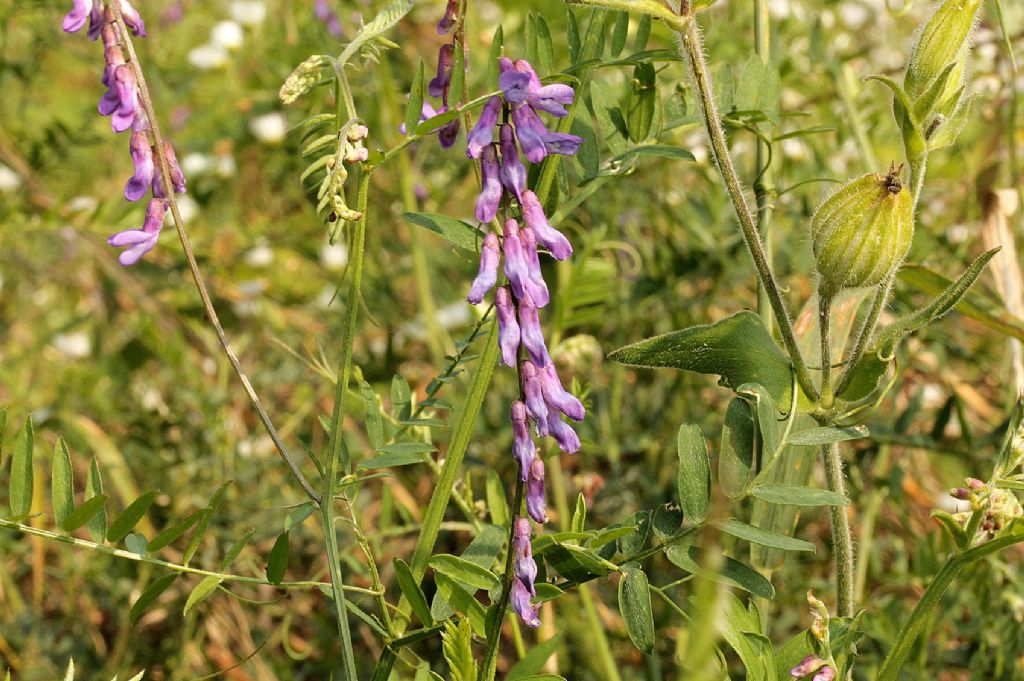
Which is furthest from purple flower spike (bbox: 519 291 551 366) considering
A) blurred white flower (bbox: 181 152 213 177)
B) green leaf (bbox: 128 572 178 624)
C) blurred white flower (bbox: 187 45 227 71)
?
blurred white flower (bbox: 187 45 227 71)

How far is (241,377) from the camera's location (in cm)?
106

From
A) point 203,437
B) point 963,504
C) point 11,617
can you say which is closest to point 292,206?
point 203,437

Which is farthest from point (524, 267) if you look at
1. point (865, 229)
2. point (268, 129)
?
point (268, 129)

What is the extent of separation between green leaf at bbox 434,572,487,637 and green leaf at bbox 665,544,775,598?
7.5 inches

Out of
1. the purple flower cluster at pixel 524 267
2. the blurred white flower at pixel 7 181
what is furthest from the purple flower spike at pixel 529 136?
the blurred white flower at pixel 7 181

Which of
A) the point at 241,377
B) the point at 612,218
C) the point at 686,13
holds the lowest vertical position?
the point at 612,218

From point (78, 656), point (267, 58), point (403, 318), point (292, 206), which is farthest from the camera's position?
point (292, 206)

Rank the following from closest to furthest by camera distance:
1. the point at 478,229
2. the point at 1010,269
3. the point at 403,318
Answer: the point at 478,229 → the point at 1010,269 → the point at 403,318

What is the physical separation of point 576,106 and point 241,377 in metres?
0.45

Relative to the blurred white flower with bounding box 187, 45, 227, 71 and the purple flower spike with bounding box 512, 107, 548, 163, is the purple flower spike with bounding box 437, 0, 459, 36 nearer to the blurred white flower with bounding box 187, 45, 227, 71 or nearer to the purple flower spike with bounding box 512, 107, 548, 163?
the purple flower spike with bounding box 512, 107, 548, 163

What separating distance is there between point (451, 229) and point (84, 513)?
44 centimetres

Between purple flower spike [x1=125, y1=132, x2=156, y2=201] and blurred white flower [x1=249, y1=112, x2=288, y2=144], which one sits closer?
purple flower spike [x1=125, y1=132, x2=156, y2=201]

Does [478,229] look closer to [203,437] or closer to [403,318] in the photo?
[203,437]

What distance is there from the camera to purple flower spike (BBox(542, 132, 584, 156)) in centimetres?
94
